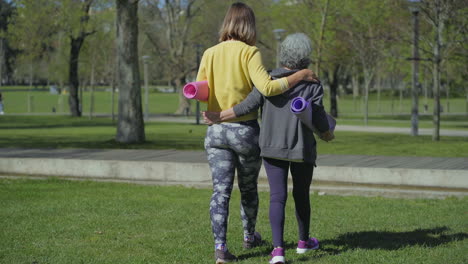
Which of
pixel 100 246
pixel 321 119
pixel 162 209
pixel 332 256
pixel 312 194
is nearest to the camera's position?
pixel 321 119

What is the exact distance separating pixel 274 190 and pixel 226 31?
120 centimetres

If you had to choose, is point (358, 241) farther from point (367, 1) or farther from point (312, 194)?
point (367, 1)

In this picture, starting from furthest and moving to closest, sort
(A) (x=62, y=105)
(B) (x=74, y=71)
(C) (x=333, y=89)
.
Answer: (A) (x=62, y=105)
(C) (x=333, y=89)
(B) (x=74, y=71)

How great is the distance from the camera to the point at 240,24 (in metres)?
5.29

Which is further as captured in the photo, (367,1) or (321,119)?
(367,1)

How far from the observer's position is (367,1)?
3350 centimetres

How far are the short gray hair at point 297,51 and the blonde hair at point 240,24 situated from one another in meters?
0.27

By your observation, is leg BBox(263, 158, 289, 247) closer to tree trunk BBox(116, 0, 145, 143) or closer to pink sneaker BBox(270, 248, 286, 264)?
pink sneaker BBox(270, 248, 286, 264)

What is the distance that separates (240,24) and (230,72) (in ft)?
1.16

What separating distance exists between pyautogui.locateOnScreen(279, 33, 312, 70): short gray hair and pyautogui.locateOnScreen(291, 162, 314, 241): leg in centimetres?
73

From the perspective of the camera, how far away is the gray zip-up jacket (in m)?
5.14

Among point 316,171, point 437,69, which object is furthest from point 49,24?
point 316,171

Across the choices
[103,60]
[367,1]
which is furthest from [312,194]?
[103,60]

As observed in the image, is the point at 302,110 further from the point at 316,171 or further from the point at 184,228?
the point at 316,171
